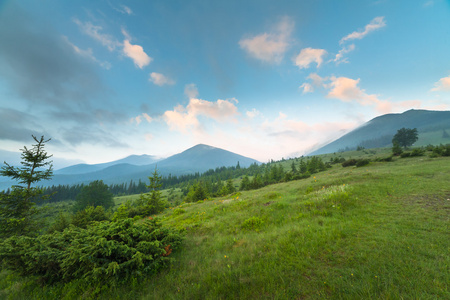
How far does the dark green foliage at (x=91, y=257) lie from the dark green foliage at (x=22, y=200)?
12240 mm

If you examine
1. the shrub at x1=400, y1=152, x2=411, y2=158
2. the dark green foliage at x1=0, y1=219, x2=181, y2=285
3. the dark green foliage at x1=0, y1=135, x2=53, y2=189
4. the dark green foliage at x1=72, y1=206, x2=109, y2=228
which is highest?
the dark green foliage at x1=0, y1=135, x2=53, y2=189

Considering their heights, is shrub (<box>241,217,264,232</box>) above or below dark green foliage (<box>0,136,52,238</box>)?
below

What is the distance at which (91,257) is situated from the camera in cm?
500

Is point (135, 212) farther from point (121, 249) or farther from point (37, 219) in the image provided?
point (121, 249)

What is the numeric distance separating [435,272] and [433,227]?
3839 mm

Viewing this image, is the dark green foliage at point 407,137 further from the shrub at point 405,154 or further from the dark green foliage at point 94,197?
the dark green foliage at point 94,197

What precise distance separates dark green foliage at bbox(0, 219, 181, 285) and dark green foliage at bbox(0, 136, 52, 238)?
1224cm

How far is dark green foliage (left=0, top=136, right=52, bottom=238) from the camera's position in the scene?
1423cm

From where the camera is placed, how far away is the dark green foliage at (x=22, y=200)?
46.7ft

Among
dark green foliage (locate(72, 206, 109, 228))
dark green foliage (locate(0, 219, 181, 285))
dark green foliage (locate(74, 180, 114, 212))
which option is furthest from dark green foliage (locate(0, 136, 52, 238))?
dark green foliage (locate(74, 180, 114, 212))

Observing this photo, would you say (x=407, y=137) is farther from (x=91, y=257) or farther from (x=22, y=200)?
(x=22, y=200)

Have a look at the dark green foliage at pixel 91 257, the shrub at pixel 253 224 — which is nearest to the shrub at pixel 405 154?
the shrub at pixel 253 224

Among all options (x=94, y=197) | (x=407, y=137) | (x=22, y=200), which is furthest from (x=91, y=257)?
(x=407, y=137)

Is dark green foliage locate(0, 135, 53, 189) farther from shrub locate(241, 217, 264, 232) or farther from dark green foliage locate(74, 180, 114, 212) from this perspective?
dark green foliage locate(74, 180, 114, 212)
